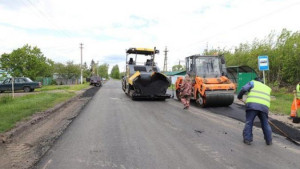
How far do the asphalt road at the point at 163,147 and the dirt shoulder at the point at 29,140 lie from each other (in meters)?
0.23

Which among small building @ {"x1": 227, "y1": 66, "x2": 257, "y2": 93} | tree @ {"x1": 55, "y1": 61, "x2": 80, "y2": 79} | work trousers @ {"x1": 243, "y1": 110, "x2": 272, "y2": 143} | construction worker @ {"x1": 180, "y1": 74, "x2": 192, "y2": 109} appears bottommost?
work trousers @ {"x1": 243, "y1": 110, "x2": 272, "y2": 143}

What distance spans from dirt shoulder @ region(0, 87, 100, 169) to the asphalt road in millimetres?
231

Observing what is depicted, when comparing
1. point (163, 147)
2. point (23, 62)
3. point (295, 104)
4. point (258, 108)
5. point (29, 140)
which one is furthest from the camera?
point (23, 62)

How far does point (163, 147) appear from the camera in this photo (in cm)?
537

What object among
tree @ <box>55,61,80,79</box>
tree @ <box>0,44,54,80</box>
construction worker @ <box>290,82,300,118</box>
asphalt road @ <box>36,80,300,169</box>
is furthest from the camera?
tree @ <box>55,61,80,79</box>

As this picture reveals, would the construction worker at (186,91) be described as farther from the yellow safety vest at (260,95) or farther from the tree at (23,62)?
the tree at (23,62)

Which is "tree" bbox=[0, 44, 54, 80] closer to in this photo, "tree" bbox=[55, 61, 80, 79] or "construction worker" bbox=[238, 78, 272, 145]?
"tree" bbox=[55, 61, 80, 79]

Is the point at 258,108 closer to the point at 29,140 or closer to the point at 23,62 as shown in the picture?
the point at 29,140

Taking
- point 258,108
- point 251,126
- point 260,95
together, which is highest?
point 260,95

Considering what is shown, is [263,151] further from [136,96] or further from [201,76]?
[136,96]

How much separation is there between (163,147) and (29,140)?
3.11m

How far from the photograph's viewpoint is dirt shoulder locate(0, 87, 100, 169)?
4.52 m

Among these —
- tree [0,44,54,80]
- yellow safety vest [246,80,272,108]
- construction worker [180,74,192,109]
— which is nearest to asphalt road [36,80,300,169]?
yellow safety vest [246,80,272,108]

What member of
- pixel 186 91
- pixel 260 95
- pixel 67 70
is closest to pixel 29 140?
pixel 260 95
